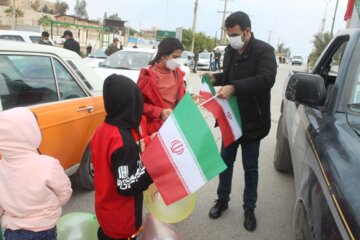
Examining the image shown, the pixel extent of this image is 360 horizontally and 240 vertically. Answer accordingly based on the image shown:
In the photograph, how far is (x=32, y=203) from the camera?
210 cm

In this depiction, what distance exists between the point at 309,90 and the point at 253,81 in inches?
23.3

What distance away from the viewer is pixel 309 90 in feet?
8.56

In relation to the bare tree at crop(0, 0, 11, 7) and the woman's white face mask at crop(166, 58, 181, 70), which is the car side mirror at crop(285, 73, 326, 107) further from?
the bare tree at crop(0, 0, 11, 7)

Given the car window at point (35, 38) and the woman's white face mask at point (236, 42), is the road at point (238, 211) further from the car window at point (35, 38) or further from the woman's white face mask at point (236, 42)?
the car window at point (35, 38)

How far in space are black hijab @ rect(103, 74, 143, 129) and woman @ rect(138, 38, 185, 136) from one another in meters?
1.31

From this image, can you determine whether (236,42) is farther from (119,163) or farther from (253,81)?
(119,163)

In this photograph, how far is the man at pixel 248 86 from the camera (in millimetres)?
3156

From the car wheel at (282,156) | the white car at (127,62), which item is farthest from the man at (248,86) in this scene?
the white car at (127,62)

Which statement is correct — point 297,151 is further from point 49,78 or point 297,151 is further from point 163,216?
point 49,78

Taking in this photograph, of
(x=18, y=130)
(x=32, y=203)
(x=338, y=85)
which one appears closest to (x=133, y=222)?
(x=32, y=203)

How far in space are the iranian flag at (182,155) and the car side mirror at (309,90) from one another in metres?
0.88

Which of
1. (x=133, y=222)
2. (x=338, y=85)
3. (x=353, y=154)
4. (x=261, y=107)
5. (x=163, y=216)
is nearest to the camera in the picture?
(x=353, y=154)

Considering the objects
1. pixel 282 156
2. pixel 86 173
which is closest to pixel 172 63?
pixel 86 173

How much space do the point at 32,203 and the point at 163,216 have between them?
1.07m
